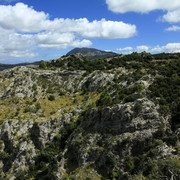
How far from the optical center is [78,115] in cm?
5369

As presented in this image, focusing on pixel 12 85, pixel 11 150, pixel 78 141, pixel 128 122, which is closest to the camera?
pixel 128 122

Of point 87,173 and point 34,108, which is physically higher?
point 34,108

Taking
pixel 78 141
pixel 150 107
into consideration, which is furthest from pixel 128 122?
pixel 78 141

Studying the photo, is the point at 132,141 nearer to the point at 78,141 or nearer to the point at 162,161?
the point at 162,161

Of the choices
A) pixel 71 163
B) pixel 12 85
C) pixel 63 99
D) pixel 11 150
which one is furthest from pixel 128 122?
pixel 12 85

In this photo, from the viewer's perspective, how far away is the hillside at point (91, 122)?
31.4m

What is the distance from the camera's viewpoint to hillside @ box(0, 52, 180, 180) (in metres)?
31.4

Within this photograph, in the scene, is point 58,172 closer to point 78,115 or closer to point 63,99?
point 78,115

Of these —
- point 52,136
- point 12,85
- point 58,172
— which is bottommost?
point 58,172

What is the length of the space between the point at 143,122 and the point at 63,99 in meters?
39.2

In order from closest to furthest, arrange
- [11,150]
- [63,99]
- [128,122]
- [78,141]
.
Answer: [128,122] < [78,141] < [11,150] < [63,99]

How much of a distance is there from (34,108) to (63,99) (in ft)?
42.7

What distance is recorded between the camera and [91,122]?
4434 cm

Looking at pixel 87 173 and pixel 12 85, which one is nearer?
pixel 87 173
